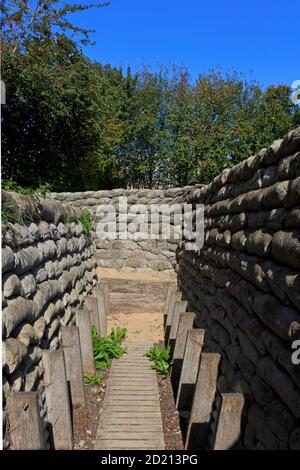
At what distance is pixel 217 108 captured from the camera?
16625 mm

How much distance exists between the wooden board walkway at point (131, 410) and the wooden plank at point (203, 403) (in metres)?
0.37

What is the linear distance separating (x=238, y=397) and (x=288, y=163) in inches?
58.1

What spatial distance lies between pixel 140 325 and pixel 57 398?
13.5ft

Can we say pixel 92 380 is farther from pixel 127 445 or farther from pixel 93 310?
pixel 127 445

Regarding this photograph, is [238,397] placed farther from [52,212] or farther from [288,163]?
[52,212]

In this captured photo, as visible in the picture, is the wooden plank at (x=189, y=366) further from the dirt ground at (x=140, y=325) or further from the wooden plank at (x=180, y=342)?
the dirt ground at (x=140, y=325)

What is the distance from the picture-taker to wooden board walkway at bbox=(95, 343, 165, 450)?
11.8 feet

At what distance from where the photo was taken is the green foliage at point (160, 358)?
5246 millimetres

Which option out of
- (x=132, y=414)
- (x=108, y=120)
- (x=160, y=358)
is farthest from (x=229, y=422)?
(x=108, y=120)

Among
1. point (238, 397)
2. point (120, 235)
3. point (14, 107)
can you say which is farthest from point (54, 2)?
point (238, 397)

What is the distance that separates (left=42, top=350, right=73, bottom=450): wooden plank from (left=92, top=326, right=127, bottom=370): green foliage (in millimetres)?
2050

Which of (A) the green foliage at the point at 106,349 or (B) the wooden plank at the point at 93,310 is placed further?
(B) the wooden plank at the point at 93,310

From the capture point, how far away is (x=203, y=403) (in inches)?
130

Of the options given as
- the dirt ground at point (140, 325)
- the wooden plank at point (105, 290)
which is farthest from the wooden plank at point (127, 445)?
the wooden plank at point (105, 290)
